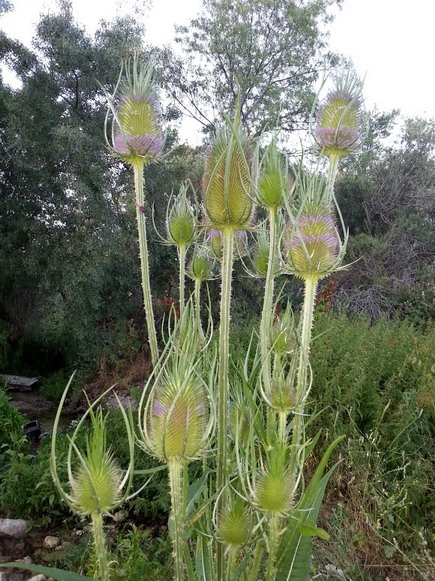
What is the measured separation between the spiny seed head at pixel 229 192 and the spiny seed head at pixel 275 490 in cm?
46

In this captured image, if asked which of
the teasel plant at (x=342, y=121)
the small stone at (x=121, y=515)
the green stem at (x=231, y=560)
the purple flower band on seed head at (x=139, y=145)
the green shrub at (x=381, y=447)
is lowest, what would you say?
the small stone at (x=121, y=515)

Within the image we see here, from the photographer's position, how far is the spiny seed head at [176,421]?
836 millimetres

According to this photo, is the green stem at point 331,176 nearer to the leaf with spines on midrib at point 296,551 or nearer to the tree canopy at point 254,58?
the leaf with spines on midrib at point 296,551

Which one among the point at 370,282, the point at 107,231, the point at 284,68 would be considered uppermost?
the point at 284,68

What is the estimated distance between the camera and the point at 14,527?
288 centimetres

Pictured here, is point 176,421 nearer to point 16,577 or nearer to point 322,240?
point 322,240

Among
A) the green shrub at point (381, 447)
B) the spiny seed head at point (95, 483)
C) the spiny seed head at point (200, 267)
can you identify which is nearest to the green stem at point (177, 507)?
the spiny seed head at point (95, 483)

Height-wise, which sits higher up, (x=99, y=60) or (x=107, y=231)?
(x=99, y=60)

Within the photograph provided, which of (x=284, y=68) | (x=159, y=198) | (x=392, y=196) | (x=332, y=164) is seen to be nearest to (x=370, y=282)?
(x=392, y=196)

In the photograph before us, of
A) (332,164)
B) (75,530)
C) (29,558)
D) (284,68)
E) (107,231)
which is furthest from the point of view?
(284,68)

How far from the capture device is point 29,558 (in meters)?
2.60

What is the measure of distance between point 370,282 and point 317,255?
7.98 metres

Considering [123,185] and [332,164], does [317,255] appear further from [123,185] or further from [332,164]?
[123,185]

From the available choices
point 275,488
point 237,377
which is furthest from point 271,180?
point 275,488
